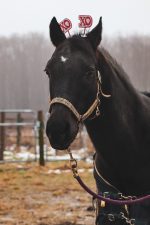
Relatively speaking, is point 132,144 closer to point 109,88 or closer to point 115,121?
point 115,121

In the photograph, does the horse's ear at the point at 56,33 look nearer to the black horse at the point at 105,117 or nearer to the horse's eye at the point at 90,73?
the black horse at the point at 105,117

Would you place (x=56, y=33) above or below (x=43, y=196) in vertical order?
above

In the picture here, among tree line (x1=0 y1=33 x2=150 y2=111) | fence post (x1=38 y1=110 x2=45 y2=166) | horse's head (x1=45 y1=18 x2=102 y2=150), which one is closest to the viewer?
horse's head (x1=45 y1=18 x2=102 y2=150)

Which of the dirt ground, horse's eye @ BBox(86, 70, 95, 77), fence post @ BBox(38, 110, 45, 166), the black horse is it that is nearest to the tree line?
fence post @ BBox(38, 110, 45, 166)

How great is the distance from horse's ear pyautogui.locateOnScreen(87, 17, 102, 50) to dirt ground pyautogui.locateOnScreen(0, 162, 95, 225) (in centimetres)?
320

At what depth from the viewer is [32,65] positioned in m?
36.1

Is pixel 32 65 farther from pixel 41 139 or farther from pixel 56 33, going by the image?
pixel 56 33

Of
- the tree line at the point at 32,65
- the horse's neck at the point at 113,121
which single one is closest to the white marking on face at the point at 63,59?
the horse's neck at the point at 113,121

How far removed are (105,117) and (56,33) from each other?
603 mm

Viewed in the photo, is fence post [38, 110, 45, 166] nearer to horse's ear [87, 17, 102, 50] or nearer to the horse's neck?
the horse's neck

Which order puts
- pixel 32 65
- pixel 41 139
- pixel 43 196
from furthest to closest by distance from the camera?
1. pixel 32 65
2. pixel 41 139
3. pixel 43 196

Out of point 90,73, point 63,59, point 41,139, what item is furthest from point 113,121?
point 41,139

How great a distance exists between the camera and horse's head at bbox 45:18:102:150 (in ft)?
8.44

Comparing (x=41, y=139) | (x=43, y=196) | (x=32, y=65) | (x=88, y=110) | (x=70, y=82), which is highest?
(x=70, y=82)
